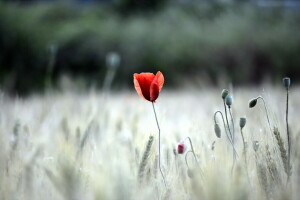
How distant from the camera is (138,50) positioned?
414cm

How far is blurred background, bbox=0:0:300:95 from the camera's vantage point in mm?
3844

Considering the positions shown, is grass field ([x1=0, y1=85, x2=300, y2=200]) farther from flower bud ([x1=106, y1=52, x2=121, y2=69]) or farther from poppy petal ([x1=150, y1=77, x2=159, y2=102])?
flower bud ([x1=106, y1=52, x2=121, y2=69])

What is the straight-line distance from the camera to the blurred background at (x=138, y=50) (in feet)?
12.6

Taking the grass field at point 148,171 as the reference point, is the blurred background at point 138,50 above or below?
above

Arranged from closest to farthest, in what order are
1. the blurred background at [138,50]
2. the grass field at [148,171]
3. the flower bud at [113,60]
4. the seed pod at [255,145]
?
the grass field at [148,171] → the seed pod at [255,145] → the flower bud at [113,60] → the blurred background at [138,50]

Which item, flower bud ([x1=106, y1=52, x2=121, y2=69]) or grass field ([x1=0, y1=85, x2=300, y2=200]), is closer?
grass field ([x1=0, y1=85, x2=300, y2=200])

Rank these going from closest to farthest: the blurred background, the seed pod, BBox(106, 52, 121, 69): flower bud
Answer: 1. the seed pod
2. BBox(106, 52, 121, 69): flower bud
3. the blurred background

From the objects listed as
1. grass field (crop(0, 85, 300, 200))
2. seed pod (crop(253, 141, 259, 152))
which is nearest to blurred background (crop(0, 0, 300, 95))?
grass field (crop(0, 85, 300, 200))

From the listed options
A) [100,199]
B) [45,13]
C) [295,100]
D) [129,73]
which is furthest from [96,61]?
[100,199]

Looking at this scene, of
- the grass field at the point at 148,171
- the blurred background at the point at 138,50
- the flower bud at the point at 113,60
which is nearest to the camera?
the grass field at the point at 148,171

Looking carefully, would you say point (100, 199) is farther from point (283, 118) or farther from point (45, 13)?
point (45, 13)

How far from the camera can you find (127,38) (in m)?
4.22

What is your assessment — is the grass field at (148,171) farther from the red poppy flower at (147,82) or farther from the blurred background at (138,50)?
the blurred background at (138,50)

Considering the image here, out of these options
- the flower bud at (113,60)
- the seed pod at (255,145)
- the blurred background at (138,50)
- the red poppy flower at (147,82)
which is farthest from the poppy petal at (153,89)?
the blurred background at (138,50)
